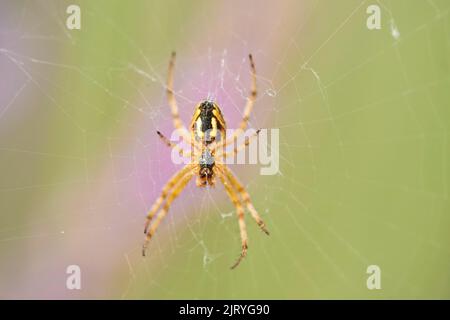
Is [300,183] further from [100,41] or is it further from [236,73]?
[100,41]

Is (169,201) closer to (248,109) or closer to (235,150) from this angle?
(235,150)

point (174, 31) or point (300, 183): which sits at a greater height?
point (174, 31)

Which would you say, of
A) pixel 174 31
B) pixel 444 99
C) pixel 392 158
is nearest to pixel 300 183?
pixel 392 158

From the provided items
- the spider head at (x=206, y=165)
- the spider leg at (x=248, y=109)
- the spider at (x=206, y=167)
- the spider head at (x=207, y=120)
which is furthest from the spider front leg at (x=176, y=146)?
the spider leg at (x=248, y=109)

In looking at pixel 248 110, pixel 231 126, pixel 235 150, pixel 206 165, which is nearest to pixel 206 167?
pixel 206 165

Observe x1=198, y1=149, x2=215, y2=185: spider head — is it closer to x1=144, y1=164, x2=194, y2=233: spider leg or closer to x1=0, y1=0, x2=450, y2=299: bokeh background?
x1=144, y1=164, x2=194, y2=233: spider leg

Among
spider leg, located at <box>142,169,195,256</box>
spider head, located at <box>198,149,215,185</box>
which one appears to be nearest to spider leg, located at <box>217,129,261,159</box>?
spider head, located at <box>198,149,215,185</box>
